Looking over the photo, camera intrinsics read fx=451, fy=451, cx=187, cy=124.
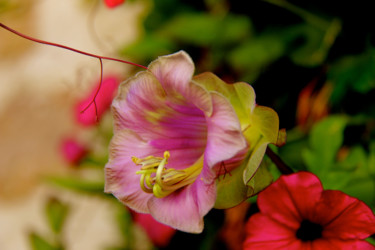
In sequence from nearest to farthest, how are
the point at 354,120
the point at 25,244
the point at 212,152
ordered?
1. the point at 212,152
2. the point at 354,120
3. the point at 25,244

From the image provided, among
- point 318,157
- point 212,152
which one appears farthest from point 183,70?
point 318,157

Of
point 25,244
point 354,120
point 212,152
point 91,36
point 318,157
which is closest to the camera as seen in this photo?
point 212,152

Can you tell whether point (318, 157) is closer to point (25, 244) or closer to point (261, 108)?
point (261, 108)

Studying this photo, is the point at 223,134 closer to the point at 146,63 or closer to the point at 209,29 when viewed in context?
the point at 209,29

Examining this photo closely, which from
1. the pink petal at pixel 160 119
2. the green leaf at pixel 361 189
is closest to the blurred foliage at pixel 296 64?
the green leaf at pixel 361 189

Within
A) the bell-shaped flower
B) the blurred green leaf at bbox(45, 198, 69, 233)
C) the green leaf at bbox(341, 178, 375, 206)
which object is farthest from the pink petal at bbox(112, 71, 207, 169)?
the blurred green leaf at bbox(45, 198, 69, 233)

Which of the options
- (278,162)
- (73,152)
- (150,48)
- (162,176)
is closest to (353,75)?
(278,162)

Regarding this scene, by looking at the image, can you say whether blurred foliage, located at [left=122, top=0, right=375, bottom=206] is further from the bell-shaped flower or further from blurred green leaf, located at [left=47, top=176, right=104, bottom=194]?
blurred green leaf, located at [left=47, top=176, right=104, bottom=194]
